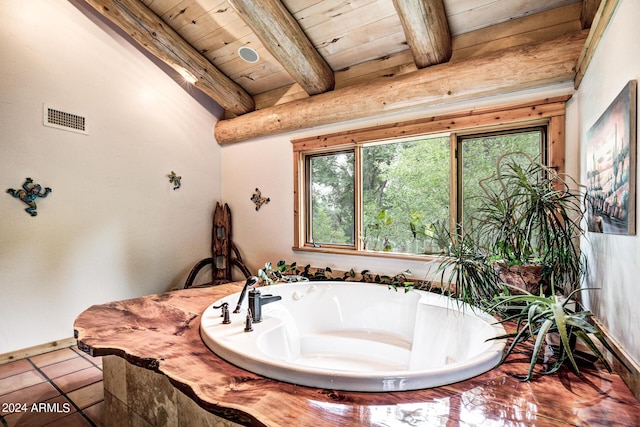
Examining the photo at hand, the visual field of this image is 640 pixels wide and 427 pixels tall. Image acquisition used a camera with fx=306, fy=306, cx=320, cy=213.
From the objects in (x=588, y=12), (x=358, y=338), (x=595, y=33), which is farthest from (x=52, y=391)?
(x=588, y=12)

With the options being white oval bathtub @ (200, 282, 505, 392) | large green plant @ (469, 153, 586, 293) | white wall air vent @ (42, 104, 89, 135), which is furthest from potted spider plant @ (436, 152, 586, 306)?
white wall air vent @ (42, 104, 89, 135)

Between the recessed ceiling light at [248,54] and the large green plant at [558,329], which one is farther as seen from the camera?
the recessed ceiling light at [248,54]

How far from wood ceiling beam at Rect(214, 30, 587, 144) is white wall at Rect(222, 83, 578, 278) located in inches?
5.6

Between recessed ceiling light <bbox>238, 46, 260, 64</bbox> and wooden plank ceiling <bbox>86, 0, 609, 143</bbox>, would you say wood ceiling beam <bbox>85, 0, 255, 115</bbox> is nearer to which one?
wooden plank ceiling <bbox>86, 0, 609, 143</bbox>

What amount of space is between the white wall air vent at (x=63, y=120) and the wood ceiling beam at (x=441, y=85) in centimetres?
174

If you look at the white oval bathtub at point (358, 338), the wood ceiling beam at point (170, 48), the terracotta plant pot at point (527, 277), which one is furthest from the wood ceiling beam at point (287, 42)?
the terracotta plant pot at point (527, 277)

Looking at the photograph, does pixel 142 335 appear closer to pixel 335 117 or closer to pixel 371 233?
pixel 371 233

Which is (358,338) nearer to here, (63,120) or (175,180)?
(175,180)

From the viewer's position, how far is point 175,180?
3674 millimetres

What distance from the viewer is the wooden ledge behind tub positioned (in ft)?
3.27

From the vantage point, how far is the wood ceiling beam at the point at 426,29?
212cm

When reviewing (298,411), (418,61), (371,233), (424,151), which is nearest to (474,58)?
(418,61)

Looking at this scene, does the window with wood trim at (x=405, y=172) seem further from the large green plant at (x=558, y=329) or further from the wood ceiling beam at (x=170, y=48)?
the large green plant at (x=558, y=329)

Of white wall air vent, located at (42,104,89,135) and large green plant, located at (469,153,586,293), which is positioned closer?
large green plant, located at (469,153,586,293)
